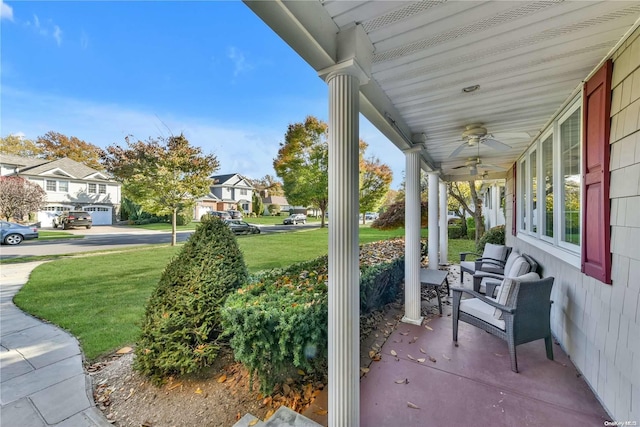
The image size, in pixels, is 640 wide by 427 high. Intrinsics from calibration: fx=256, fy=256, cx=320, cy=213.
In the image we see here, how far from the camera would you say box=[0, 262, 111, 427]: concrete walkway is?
79.8 inches

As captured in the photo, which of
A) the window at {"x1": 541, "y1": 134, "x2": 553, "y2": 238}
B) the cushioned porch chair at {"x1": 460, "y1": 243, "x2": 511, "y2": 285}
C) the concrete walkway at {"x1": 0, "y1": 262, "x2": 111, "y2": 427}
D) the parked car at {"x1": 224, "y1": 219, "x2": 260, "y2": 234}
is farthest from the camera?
the parked car at {"x1": 224, "y1": 219, "x2": 260, "y2": 234}

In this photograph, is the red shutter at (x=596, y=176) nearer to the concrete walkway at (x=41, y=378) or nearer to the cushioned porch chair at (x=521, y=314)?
the cushioned porch chair at (x=521, y=314)

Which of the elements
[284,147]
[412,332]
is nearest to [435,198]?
[412,332]

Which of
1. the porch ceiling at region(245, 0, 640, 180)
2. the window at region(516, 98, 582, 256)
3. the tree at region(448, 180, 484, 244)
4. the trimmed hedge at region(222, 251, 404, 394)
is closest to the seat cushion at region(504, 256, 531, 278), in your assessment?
the window at region(516, 98, 582, 256)

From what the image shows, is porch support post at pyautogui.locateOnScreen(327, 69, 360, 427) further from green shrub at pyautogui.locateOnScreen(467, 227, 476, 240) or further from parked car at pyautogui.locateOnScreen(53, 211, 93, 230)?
parked car at pyautogui.locateOnScreen(53, 211, 93, 230)

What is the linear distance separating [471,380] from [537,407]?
0.45 meters

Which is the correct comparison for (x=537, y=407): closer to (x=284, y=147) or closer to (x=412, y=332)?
(x=412, y=332)

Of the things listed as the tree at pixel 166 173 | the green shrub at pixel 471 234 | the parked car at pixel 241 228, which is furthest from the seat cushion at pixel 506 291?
the parked car at pixel 241 228

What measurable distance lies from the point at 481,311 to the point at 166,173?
12004 millimetres

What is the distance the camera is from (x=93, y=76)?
1266 centimetres

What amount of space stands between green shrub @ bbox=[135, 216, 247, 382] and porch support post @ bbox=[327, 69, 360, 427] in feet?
3.71

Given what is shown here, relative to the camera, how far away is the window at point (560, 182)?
267cm

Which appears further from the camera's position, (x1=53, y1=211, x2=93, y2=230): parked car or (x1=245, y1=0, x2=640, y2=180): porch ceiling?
(x1=53, y1=211, x2=93, y2=230): parked car

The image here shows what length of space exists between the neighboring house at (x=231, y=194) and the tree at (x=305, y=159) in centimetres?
1713
